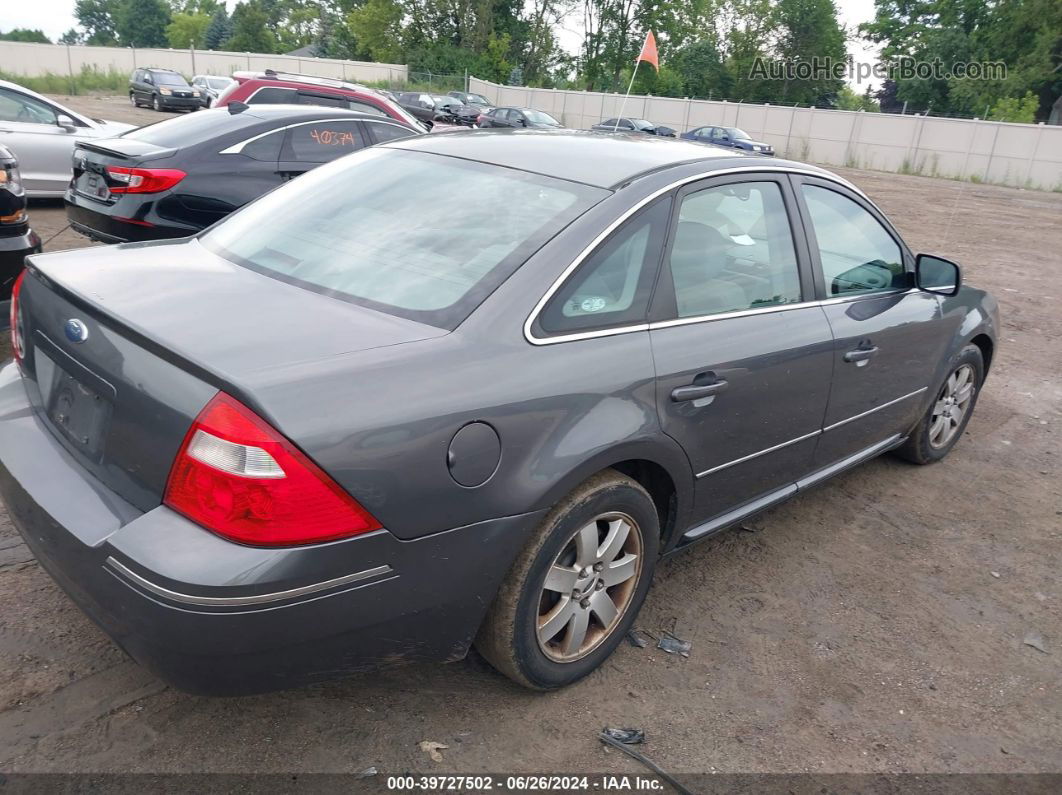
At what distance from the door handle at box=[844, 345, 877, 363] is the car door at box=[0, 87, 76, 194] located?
Answer: 906 centimetres

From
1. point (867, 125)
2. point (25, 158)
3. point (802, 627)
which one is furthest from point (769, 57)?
point (802, 627)

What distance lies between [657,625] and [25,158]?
9236 mm

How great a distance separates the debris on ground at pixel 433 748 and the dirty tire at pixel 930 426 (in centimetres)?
328

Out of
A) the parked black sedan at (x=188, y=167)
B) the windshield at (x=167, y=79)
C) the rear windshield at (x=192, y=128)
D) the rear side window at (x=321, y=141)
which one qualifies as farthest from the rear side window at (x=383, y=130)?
the windshield at (x=167, y=79)

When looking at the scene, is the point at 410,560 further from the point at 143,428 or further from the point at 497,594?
the point at 143,428

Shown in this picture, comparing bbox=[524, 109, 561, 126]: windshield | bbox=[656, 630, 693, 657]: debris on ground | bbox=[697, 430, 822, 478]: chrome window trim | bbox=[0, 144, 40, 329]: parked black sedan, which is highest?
bbox=[524, 109, 561, 126]: windshield

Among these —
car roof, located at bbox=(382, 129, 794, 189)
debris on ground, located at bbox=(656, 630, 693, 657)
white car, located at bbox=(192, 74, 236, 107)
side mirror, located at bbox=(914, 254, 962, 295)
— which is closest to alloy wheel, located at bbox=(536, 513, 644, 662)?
debris on ground, located at bbox=(656, 630, 693, 657)

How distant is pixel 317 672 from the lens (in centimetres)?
218

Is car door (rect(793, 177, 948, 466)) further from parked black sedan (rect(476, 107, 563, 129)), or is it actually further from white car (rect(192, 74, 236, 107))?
white car (rect(192, 74, 236, 107))

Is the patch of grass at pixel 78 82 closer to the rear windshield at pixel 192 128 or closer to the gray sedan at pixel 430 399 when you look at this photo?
the rear windshield at pixel 192 128

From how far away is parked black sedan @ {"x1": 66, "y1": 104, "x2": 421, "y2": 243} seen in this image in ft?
21.2

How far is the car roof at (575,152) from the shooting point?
9.97ft

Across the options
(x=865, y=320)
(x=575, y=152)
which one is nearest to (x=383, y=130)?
(x=575, y=152)

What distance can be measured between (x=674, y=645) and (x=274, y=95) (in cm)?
1099
